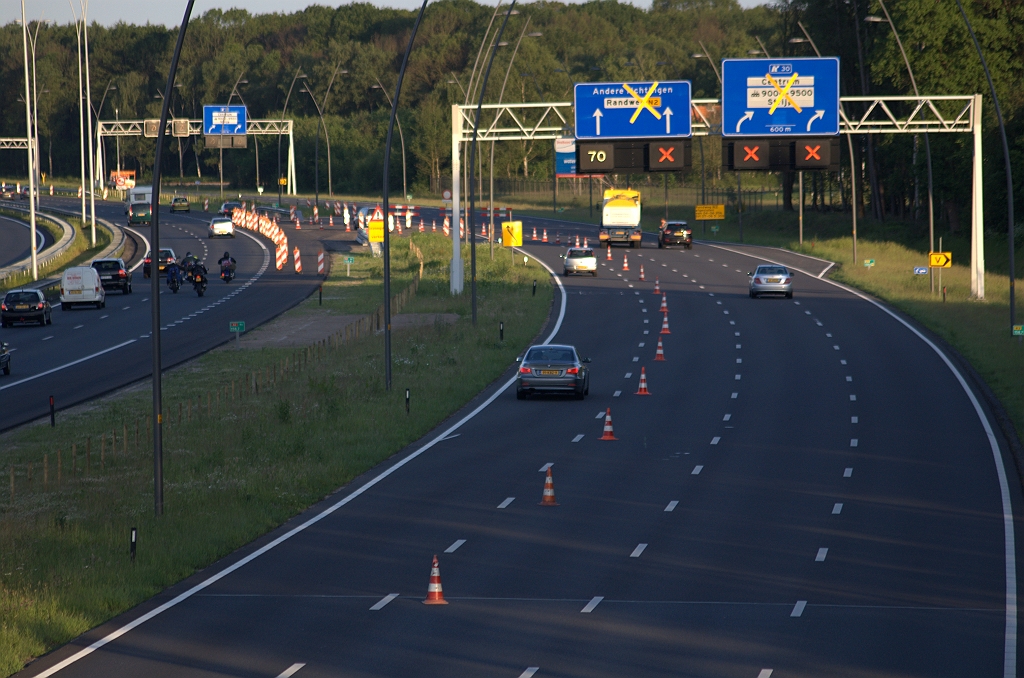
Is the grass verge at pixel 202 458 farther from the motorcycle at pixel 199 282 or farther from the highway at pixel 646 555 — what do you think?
the motorcycle at pixel 199 282

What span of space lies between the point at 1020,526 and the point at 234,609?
12.1 metres

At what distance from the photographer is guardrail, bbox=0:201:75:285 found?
65.2 meters

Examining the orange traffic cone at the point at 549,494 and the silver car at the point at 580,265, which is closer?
the orange traffic cone at the point at 549,494

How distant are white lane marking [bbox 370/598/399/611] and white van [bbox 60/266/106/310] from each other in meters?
43.0

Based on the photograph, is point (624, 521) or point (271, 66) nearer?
point (624, 521)

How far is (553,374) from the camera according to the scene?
32625 millimetres

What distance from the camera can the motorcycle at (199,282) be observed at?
58.8 metres

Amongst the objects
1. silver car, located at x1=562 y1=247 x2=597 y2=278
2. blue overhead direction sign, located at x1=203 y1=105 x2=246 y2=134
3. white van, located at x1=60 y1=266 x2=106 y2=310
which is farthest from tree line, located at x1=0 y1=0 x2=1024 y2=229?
white van, located at x1=60 y1=266 x2=106 y2=310

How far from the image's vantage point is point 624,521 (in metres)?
19.9

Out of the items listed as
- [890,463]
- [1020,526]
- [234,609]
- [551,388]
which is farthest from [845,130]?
[234,609]

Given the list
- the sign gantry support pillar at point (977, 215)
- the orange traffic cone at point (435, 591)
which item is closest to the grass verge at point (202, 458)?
the orange traffic cone at point (435, 591)

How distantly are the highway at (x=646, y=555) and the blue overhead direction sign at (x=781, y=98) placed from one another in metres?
11.0

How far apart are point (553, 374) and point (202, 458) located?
35.2 feet

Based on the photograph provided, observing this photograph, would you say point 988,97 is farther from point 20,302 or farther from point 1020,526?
point 1020,526
